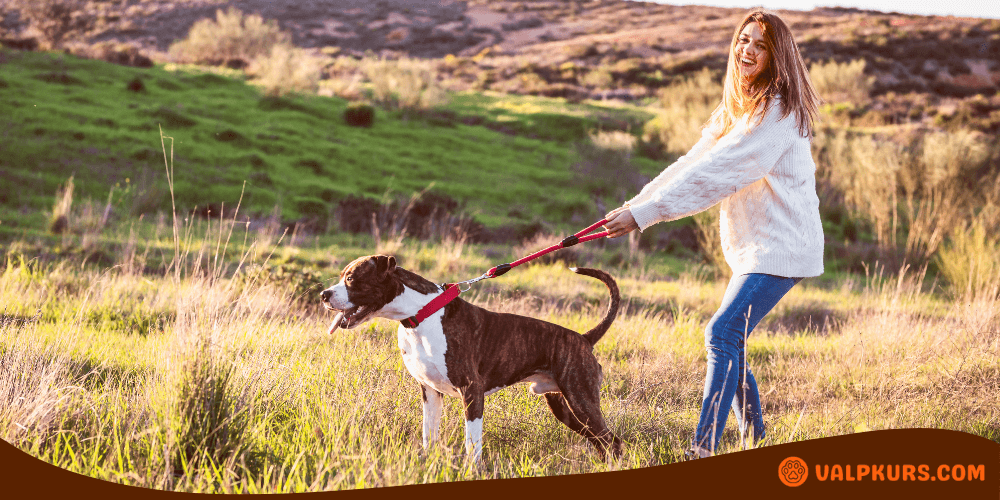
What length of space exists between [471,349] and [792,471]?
181 cm

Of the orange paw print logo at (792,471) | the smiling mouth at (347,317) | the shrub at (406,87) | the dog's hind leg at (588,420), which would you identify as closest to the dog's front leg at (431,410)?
the smiling mouth at (347,317)

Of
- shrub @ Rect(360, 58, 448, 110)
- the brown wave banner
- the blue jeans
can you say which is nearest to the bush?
shrub @ Rect(360, 58, 448, 110)

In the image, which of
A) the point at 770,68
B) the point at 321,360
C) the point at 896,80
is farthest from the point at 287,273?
the point at 896,80

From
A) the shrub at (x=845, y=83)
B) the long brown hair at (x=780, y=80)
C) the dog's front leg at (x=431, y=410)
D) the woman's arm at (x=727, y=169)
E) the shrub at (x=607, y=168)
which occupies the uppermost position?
the long brown hair at (x=780, y=80)

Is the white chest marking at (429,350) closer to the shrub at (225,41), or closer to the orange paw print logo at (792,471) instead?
the orange paw print logo at (792,471)

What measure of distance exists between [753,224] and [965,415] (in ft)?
8.31

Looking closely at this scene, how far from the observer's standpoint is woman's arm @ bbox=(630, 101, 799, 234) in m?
3.40

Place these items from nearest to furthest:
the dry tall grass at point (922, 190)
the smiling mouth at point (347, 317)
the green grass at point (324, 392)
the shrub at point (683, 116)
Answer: the green grass at point (324, 392) < the smiling mouth at point (347, 317) < the dry tall grass at point (922, 190) < the shrub at point (683, 116)

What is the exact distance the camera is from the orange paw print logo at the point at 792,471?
363 centimetres

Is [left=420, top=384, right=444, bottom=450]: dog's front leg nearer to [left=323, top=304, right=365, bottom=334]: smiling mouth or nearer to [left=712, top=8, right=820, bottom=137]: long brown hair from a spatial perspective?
[left=323, top=304, right=365, bottom=334]: smiling mouth

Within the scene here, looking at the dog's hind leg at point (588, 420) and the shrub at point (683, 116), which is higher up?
the dog's hind leg at point (588, 420)

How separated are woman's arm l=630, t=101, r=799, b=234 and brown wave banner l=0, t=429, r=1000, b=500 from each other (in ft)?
4.25

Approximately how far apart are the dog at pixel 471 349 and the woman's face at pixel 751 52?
1.31 m

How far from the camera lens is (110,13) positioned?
4334 centimetres
